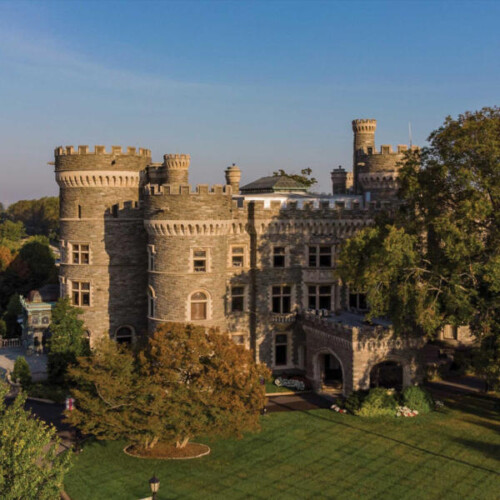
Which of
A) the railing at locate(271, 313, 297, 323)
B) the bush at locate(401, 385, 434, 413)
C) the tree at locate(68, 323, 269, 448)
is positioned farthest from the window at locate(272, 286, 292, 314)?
the tree at locate(68, 323, 269, 448)

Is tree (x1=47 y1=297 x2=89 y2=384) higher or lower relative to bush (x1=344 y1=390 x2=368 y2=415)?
higher

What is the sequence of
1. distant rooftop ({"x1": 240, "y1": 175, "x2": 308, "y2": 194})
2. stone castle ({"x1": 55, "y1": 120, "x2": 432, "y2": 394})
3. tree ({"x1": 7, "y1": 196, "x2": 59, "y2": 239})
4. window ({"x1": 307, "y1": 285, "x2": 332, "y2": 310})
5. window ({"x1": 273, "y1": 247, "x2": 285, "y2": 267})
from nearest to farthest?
1. stone castle ({"x1": 55, "y1": 120, "x2": 432, "y2": 394})
2. window ({"x1": 273, "y1": 247, "x2": 285, "y2": 267})
3. window ({"x1": 307, "y1": 285, "x2": 332, "y2": 310})
4. distant rooftop ({"x1": 240, "y1": 175, "x2": 308, "y2": 194})
5. tree ({"x1": 7, "y1": 196, "x2": 59, "y2": 239})

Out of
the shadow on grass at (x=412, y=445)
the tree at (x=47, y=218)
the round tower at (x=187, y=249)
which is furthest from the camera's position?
the tree at (x=47, y=218)

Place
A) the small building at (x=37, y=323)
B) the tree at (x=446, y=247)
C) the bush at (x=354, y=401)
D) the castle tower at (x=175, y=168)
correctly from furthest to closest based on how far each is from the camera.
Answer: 1. the small building at (x=37, y=323)
2. the castle tower at (x=175, y=168)
3. the bush at (x=354, y=401)
4. the tree at (x=446, y=247)

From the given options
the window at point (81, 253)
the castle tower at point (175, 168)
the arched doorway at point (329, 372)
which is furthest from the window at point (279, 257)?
the window at point (81, 253)

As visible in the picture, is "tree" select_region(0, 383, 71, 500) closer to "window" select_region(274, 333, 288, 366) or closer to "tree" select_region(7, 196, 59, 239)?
"window" select_region(274, 333, 288, 366)

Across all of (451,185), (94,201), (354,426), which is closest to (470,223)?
(451,185)

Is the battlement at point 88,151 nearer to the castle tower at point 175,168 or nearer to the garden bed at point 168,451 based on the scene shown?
the castle tower at point 175,168

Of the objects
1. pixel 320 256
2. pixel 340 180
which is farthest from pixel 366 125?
pixel 320 256
